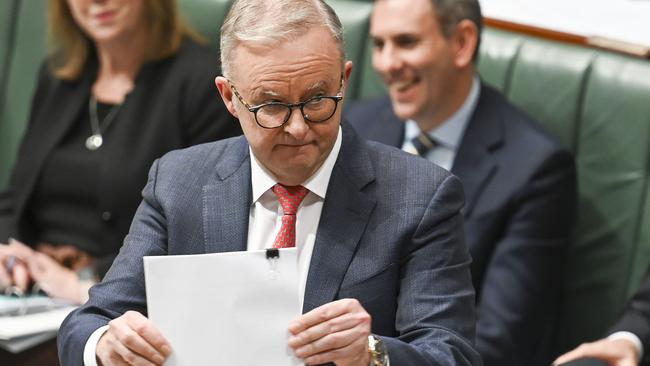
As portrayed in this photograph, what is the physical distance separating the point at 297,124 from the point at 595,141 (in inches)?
57.0

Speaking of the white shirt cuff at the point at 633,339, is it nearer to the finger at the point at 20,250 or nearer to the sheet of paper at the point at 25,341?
the sheet of paper at the point at 25,341

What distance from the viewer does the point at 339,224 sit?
6.50ft

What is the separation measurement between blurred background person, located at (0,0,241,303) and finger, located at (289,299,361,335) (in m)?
1.47

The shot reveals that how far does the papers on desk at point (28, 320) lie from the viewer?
8.83ft

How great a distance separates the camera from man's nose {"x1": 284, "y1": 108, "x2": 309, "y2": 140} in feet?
6.11

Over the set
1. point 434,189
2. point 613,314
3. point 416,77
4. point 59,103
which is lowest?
point 613,314

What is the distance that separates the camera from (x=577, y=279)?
3.13 metres

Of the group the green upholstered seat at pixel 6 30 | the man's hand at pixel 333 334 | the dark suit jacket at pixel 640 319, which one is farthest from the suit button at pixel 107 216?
the man's hand at pixel 333 334

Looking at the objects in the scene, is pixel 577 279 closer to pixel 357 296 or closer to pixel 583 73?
pixel 583 73

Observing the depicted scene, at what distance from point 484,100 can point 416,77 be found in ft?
0.66

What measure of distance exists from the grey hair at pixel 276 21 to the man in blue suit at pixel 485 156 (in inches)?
46.7

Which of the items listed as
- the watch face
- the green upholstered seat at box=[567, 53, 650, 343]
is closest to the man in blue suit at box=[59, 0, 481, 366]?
the watch face

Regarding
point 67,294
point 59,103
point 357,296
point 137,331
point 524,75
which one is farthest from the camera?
point 59,103

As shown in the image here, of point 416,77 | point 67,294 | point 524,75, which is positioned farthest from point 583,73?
point 67,294
